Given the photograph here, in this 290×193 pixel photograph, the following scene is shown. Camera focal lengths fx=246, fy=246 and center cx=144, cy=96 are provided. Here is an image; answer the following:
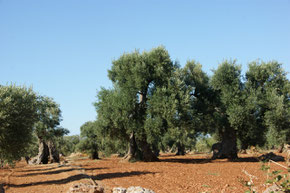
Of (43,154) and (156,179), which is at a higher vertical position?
(43,154)

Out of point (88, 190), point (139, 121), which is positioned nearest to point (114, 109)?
point (139, 121)

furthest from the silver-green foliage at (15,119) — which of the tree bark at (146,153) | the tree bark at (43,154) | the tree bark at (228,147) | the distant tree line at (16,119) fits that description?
the tree bark at (228,147)

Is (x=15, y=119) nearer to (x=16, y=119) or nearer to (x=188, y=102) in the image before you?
(x=16, y=119)

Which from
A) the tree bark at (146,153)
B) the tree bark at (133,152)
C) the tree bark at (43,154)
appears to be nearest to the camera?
the tree bark at (146,153)

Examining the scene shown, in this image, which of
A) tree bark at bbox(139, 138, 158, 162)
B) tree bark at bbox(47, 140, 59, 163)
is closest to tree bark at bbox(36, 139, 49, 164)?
tree bark at bbox(47, 140, 59, 163)

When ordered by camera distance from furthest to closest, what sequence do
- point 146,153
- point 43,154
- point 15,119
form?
point 43,154 → point 146,153 → point 15,119

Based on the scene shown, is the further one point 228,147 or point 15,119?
point 228,147

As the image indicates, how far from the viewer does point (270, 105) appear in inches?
1077

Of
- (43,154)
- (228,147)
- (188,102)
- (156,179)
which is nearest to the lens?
(156,179)

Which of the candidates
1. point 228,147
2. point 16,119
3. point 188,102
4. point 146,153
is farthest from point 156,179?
point 228,147

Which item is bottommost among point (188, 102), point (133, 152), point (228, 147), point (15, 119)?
point (228, 147)

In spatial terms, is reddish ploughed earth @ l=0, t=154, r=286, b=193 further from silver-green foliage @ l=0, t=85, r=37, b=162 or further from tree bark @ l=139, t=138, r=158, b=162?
tree bark @ l=139, t=138, r=158, b=162

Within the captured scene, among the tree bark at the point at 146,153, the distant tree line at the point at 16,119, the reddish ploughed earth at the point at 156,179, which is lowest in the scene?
the reddish ploughed earth at the point at 156,179

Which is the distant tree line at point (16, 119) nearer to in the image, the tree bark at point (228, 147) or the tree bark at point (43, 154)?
the tree bark at point (43, 154)
